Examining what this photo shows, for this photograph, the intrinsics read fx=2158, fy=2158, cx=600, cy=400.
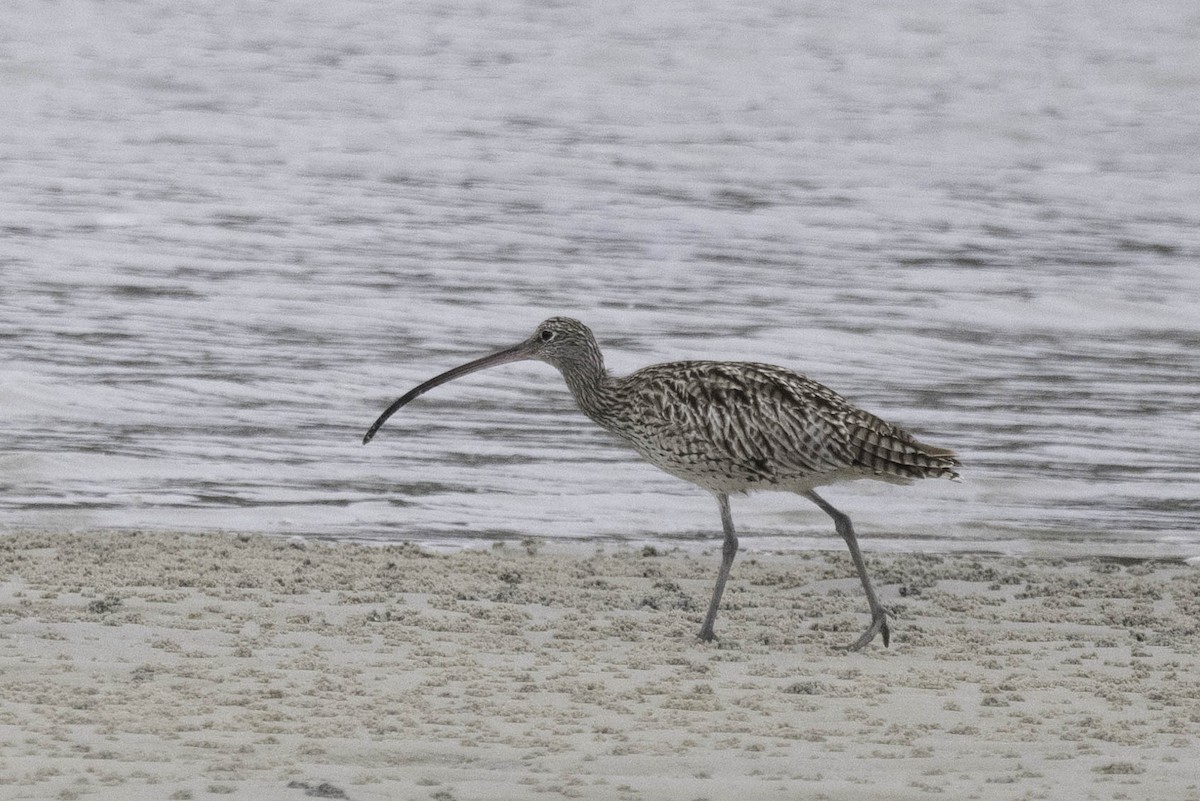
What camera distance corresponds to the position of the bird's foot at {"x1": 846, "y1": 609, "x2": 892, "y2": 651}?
7301 mm

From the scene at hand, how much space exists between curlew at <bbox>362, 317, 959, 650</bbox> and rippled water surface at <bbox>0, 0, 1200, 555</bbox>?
174cm

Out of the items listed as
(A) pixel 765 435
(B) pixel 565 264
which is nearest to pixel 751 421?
(A) pixel 765 435

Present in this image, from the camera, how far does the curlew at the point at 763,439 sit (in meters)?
7.61

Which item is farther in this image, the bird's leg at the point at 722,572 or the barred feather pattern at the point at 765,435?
the barred feather pattern at the point at 765,435

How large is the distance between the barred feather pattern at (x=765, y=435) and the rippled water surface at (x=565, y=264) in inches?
69.7

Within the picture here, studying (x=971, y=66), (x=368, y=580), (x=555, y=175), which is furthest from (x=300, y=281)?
(x=971, y=66)

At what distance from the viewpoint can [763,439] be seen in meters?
7.63

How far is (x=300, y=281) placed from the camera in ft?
52.1

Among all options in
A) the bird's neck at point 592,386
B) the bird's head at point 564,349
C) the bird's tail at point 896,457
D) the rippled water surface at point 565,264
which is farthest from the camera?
the rippled water surface at point 565,264

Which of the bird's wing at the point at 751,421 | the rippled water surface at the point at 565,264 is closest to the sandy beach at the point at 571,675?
the bird's wing at the point at 751,421

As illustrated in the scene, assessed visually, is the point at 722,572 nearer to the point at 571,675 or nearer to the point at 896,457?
the point at 896,457

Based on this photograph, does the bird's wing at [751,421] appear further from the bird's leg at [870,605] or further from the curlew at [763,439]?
the bird's leg at [870,605]

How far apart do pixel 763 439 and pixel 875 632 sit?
0.79 metres

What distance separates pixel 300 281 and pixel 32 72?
1385 cm
